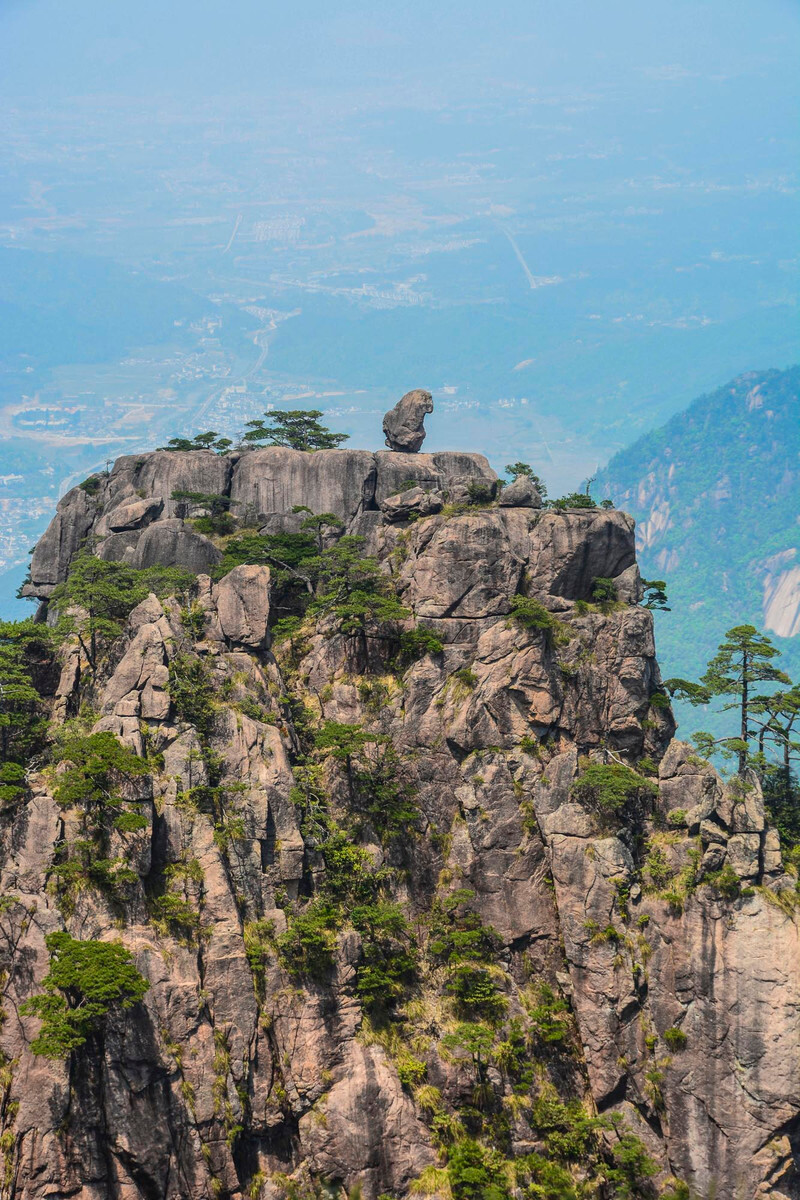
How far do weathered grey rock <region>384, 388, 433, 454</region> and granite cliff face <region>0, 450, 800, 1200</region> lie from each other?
51.3 feet

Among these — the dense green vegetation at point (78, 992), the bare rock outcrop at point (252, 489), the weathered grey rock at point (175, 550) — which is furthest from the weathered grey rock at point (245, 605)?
the dense green vegetation at point (78, 992)

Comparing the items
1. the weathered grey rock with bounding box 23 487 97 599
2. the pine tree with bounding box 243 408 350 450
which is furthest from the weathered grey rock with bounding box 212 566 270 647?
the pine tree with bounding box 243 408 350 450

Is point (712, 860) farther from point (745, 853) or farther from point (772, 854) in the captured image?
point (772, 854)

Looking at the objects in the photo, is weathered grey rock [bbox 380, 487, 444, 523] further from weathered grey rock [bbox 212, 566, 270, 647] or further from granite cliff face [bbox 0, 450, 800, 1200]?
weathered grey rock [bbox 212, 566, 270, 647]

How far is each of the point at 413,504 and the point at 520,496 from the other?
18.7 ft

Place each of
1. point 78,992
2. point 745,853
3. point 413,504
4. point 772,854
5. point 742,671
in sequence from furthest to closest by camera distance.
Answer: point 413,504 < point 742,671 < point 772,854 < point 745,853 < point 78,992

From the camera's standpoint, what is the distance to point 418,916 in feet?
185

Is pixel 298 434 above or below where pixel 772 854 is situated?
above

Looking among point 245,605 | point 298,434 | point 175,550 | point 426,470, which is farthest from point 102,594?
point 298,434

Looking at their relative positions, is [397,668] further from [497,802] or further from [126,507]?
[126,507]

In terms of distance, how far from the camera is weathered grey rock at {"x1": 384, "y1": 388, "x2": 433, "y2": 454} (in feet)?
259

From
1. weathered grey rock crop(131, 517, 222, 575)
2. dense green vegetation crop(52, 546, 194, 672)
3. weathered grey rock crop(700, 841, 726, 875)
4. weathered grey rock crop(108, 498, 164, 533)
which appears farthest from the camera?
weathered grey rock crop(108, 498, 164, 533)

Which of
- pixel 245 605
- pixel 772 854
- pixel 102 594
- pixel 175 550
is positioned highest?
pixel 175 550

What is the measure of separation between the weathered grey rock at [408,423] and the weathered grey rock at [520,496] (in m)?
11.7
